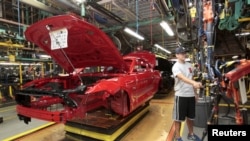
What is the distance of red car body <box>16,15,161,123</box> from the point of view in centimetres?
230

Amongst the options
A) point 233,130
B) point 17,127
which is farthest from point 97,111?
point 233,130

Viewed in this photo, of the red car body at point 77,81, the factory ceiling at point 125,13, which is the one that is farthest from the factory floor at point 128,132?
the factory ceiling at point 125,13

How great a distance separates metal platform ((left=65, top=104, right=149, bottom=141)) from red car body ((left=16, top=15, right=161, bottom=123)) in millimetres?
307

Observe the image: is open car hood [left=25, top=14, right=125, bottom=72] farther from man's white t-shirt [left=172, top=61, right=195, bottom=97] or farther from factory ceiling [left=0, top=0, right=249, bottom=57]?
factory ceiling [left=0, top=0, right=249, bottom=57]

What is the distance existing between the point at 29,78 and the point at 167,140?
21.2 feet

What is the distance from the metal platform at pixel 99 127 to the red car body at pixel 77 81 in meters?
0.31

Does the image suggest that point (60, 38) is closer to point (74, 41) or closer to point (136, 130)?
point (74, 41)

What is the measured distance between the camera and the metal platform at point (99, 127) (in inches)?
119

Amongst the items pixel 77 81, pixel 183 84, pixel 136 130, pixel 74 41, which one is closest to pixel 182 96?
pixel 183 84

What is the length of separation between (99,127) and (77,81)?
3.76ft

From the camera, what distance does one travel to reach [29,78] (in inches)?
294

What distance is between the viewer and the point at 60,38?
2436 mm

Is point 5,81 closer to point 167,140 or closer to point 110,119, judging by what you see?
point 110,119

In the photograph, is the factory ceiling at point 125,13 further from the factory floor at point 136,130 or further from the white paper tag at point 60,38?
the white paper tag at point 60,38
